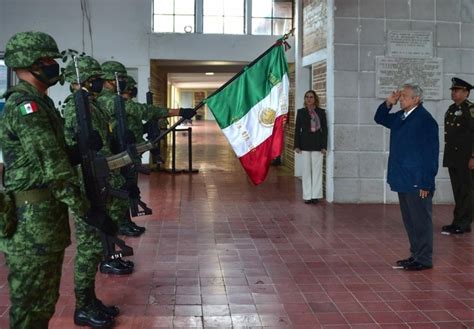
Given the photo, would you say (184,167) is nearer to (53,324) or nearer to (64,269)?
(64,269)

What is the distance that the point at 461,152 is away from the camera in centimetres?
648

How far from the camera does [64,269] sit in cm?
505

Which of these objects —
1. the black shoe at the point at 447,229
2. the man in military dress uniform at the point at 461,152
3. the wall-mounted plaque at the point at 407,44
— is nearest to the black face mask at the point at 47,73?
the man in military dress uniform at the point at 461,152

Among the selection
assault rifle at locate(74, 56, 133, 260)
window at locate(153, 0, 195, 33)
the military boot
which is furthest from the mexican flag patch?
window at locate(153, 0, 195, 33)

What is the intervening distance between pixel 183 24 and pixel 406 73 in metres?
5.33

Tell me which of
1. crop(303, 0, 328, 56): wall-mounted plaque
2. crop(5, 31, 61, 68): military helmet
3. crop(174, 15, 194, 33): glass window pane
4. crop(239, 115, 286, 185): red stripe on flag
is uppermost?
crop(174, 15, 194, 33): glass window pane

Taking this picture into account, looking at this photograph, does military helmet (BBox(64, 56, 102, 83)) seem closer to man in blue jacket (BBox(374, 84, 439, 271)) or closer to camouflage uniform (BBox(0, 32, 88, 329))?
camouflage uniform (BBox(0, 32, 88, 329))

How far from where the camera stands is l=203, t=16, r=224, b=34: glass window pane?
11914mm

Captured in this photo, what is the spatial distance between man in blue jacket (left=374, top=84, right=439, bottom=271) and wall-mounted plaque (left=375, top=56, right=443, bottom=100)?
3256mm

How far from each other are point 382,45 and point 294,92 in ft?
9.87

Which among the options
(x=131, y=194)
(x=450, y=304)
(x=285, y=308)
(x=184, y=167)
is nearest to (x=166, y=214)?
(x=131, y=194)

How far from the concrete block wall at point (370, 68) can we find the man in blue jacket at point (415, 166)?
3171 mm

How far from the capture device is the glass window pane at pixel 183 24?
1182 centimetres

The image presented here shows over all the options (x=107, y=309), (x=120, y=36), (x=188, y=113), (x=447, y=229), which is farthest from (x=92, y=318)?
(x=120, y=36)
